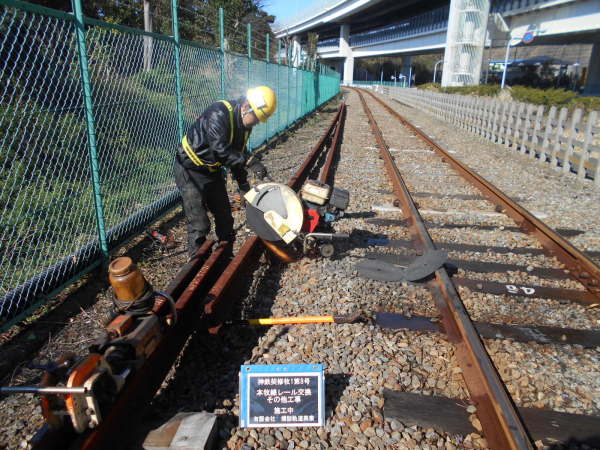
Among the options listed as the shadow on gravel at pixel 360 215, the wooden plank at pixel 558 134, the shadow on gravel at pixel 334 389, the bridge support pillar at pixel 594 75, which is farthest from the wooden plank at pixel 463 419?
the bridge support pillar at pixel 594 75

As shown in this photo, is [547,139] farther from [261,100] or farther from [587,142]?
[261,100]

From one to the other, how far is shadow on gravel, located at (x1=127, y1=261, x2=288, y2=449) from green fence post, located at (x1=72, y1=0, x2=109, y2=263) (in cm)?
163

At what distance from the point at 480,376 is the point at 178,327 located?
6.71 ft

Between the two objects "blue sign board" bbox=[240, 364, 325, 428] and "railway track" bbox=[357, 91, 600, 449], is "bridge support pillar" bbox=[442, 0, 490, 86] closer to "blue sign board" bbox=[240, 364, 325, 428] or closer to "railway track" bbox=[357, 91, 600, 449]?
"railway track" bbox=[357, 91, 600, 449]

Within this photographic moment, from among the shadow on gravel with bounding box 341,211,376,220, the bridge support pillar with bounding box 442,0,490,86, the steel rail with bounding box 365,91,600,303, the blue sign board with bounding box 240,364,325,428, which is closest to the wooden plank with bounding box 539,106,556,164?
the steel rail with bounding box 365,91,600,303

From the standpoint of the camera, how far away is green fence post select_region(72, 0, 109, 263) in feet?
13.9

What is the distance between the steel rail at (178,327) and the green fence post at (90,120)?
3.59ft

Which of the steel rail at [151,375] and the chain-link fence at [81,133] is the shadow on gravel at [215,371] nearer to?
the steel rail at [151,375]

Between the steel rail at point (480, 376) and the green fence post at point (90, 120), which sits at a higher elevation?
the green fence post at point (90, 120)

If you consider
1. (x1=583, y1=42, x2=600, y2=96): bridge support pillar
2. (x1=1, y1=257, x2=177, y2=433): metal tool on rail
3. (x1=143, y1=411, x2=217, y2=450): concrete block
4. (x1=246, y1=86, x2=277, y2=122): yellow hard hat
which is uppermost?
(x1=583, y1=42, x2=600, y2=96): bridge support pillar

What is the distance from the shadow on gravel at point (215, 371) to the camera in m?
2.77

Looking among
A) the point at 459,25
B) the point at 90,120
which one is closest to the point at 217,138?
the point at 90,120

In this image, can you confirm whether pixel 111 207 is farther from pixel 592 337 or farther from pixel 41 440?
pixel 592 337

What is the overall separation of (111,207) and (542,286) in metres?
4.91
